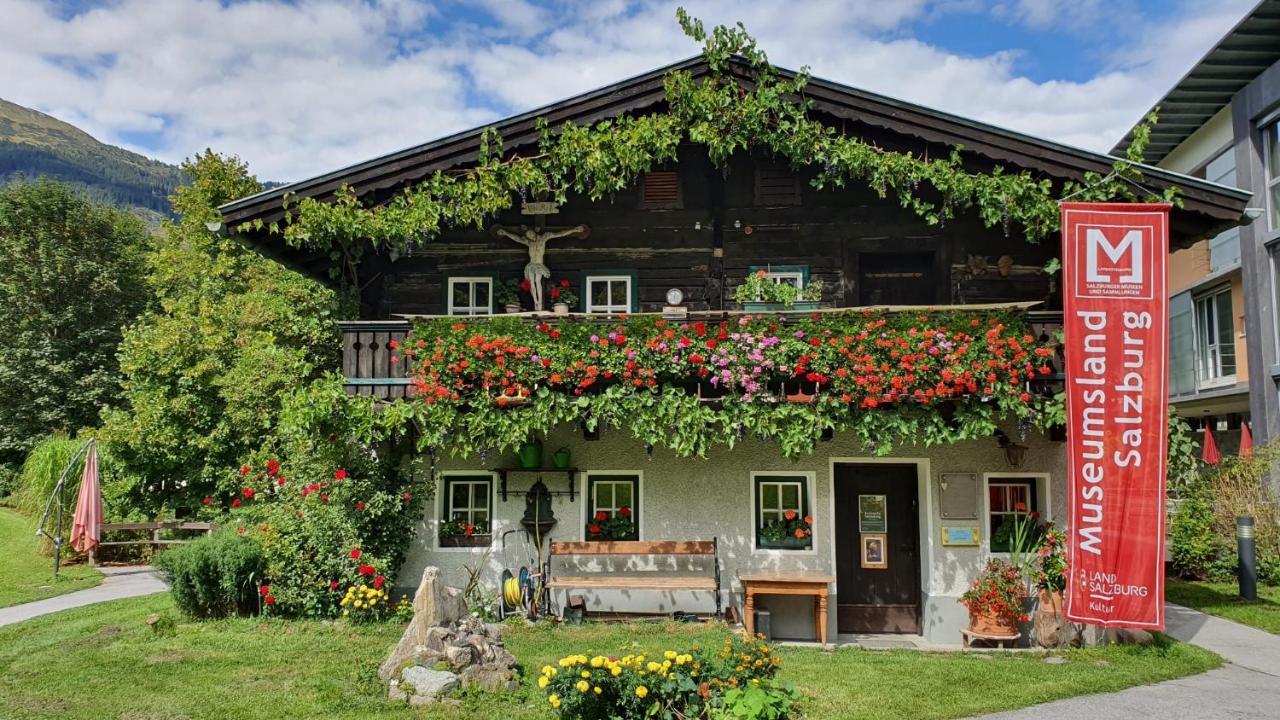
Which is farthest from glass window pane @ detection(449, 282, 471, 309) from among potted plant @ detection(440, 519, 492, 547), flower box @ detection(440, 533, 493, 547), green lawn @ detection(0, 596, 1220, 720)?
green lawn @ detection(0, 596, 1220, 720)

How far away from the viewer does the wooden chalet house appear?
11242mm

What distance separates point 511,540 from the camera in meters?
11.8

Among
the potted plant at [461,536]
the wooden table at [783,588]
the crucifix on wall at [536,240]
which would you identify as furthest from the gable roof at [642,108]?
the wooden table at [783,588]

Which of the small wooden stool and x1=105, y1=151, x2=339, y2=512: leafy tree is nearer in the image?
the small wooden stool

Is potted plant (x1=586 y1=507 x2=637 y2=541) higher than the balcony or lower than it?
lower

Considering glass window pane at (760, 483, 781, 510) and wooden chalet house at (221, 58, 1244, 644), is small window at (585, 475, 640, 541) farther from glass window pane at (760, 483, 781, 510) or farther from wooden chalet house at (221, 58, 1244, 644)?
glass window pane at (760, 483, 781, 510)

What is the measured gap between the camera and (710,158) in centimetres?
1170

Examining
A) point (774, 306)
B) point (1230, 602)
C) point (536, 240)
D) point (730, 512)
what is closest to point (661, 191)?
point (536, 240)

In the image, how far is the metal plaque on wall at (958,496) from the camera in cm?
1134

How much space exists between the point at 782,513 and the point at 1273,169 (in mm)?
14787

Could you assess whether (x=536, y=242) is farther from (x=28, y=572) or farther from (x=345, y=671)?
(x=28, y=572)

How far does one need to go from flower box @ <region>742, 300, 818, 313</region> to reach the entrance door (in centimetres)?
244

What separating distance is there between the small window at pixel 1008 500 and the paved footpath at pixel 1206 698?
2489 mm

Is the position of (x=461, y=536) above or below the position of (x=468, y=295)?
below
